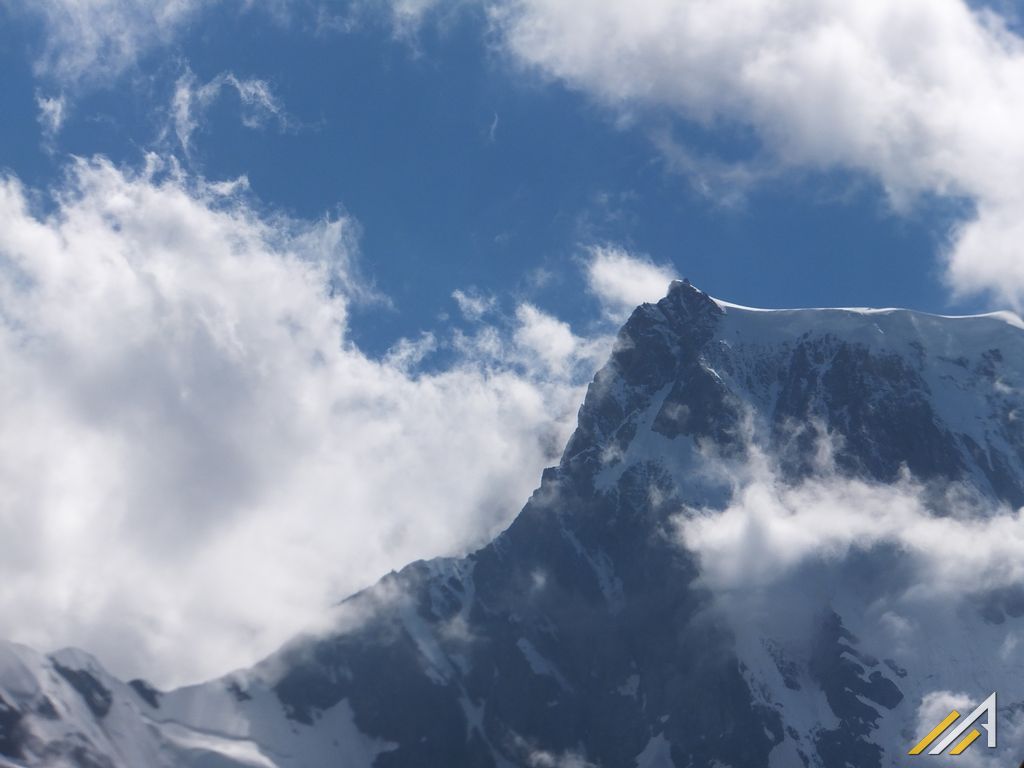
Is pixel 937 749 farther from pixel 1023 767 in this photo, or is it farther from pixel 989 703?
pixel 1023 767

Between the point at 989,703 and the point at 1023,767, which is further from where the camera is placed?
the point at 989,703

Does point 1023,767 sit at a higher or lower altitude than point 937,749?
lower

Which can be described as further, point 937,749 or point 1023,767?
point 937,749

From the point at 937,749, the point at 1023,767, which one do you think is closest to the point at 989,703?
the point at 937,749

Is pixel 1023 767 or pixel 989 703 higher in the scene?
pixel 989 703
